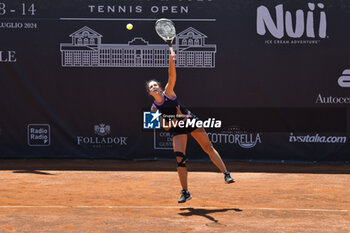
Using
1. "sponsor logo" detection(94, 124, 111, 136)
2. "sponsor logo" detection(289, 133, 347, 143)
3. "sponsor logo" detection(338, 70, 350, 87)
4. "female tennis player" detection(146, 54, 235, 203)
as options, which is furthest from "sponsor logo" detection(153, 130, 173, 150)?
"female tennis player" detection(146, 54, 235, 203)

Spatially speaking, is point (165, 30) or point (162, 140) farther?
point (162, 140)

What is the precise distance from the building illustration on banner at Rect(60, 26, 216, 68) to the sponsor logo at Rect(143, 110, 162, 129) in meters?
1.05

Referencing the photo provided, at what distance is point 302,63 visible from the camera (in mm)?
11070

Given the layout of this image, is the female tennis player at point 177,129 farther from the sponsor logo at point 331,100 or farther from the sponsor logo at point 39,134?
the sponsor logo at point 39,134

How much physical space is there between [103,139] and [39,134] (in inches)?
54.1

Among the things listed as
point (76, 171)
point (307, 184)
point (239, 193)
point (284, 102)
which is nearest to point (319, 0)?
point (284, 102)

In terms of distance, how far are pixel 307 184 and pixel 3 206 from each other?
186 inches

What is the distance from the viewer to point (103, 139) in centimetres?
1141

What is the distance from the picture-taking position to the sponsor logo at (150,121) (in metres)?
11.4

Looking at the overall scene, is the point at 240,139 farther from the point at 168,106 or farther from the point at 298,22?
the point at 168,106

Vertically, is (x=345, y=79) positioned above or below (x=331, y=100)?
above

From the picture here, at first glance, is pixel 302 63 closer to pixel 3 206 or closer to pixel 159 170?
pixel 159 170

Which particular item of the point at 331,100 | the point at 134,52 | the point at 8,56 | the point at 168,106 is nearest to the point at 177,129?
the point at 168,106

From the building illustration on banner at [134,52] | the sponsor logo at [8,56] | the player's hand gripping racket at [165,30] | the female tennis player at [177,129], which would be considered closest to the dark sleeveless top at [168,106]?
the female tennis player at [177,129]
